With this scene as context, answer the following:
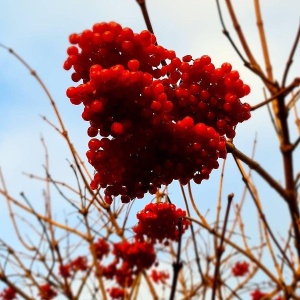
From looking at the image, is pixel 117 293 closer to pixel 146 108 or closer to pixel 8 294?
pixel 8 294

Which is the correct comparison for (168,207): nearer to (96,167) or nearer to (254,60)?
(96,167)

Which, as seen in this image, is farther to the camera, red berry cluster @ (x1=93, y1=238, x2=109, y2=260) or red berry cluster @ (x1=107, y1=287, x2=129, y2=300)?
red berry cluster @ (x1=107, y1=287, x2=129, y2=300)

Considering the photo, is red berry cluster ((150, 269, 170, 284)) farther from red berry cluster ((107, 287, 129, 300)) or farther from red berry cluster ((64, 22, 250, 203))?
red berry cluster ((64, 22, 250, 203))

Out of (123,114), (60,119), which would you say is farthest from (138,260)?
(123,114)

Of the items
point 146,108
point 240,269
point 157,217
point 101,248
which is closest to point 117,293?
point 101,248

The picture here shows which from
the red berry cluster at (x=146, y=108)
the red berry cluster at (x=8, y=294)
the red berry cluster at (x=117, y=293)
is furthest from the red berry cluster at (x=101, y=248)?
the red berry cluster at (x=146, y=108)

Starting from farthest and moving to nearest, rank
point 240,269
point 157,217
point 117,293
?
point 240,269 → point 117,293 → point 157,217

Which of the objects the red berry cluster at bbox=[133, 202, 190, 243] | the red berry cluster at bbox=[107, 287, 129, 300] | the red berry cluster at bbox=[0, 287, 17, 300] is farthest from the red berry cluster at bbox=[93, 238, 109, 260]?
the red berry cluster at bbox=[133, 202, 190, 243]
